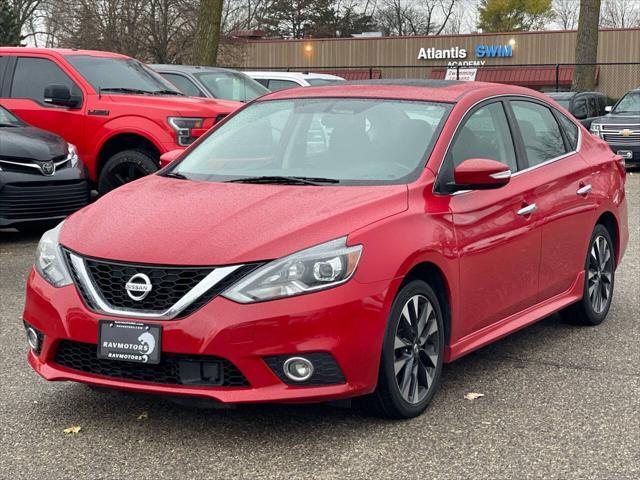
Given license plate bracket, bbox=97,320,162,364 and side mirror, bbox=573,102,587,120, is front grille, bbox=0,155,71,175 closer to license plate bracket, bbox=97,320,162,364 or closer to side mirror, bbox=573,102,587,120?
license plate bracket, bbox=97,320,162,364

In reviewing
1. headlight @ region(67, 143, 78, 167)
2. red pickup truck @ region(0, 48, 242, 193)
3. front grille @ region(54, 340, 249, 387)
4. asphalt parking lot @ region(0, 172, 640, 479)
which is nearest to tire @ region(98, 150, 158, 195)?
red pickup truck @ region(0, 48, 242, 193)

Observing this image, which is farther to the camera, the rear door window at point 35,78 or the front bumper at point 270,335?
the rear door window at point 35,78

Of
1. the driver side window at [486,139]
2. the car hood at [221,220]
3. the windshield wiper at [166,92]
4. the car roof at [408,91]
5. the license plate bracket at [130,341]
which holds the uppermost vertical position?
the car roof at [408,91]

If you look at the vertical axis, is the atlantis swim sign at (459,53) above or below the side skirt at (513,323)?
above

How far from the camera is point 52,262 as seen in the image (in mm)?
4801

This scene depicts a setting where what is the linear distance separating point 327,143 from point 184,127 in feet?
19.5

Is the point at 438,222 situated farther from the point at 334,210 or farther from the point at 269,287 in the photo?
the point at 269,287

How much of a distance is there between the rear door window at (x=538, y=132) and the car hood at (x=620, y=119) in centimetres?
1439

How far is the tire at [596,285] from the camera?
22.3ft

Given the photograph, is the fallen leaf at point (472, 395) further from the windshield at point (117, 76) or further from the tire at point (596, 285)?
the windshield at point (117, 76)

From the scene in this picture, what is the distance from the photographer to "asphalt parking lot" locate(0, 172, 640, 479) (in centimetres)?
427

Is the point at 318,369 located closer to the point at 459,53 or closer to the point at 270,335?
the point at 270,335

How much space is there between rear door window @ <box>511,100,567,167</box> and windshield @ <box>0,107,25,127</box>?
610 centimetres

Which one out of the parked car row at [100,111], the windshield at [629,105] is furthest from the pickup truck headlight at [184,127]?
the windshield at [629,105]
